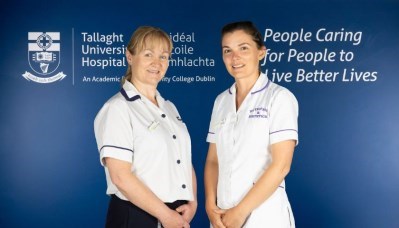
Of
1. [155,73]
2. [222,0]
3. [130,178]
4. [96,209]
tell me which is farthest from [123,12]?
[130,178]

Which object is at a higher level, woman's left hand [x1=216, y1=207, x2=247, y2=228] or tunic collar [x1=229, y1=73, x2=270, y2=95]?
tunic collar [x1=229, y1=73, x2=270, y2=95]

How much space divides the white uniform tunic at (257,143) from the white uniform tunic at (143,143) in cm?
21

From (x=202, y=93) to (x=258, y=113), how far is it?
1993 mm

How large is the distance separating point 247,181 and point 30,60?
8.85ft

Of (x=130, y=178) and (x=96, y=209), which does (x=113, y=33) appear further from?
(x=130, y=178)

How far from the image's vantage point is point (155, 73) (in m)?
2.32

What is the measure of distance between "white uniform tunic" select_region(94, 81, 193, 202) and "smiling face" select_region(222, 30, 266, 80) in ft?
1.33

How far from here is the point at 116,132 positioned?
7.03 ft

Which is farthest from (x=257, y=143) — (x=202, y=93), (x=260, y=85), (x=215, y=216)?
(x=202, y=93)

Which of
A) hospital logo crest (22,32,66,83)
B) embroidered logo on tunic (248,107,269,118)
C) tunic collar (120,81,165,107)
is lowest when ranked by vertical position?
embroidered logo on tunic (248,107,269,118)

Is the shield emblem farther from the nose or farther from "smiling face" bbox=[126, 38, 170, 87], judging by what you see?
the nose

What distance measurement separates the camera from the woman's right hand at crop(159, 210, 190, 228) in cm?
216

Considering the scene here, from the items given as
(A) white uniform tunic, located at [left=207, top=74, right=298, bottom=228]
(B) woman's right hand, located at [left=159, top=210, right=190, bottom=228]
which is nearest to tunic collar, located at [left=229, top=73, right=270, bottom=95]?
(A) white uniform tunic, located at [left=207, top=74, right=298, bottom=228]

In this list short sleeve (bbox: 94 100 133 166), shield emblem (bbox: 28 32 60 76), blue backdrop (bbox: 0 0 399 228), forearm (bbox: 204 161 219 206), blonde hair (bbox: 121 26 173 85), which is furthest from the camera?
shield emblem (bbox: 28 32 60 76)
